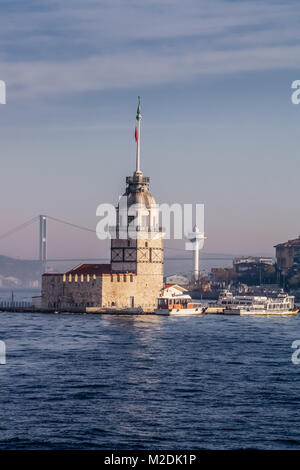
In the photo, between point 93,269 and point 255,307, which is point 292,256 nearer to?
point 255,307

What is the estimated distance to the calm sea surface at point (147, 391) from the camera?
3491 centimetres

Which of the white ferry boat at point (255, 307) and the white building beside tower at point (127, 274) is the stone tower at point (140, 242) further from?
the white ferry boat at point (255, 307)

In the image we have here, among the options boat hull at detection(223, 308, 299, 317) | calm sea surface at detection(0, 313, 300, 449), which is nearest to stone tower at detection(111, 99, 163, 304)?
boat hull at detection(223, 308, 299, 317)

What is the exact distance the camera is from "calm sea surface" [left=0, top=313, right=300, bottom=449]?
3491 centimetres

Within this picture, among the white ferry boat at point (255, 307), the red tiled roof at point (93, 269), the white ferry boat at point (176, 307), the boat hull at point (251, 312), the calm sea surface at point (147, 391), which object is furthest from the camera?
the white ferry boat at point (255, 307)

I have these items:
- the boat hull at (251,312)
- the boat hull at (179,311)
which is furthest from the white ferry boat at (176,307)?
the boat hull at (251,312)

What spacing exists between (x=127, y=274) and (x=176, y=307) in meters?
7.53

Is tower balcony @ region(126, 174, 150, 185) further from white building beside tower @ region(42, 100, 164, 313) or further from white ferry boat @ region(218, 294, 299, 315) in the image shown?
white ferry boat @ region(218, 294, 299, 315)

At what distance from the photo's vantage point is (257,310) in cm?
11525

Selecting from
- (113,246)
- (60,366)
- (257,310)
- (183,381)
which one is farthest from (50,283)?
(183,381)

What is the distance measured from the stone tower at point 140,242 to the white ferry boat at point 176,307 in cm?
168
